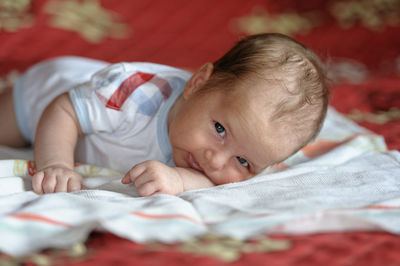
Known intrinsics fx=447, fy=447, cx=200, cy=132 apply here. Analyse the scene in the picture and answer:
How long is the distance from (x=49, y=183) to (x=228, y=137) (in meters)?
0.30

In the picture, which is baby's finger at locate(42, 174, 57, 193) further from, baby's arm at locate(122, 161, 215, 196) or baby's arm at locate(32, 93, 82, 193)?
baby's arm at locate(122, 161, 215, 196)

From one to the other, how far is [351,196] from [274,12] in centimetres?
139

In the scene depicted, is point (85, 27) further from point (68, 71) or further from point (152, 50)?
point (68, 71)

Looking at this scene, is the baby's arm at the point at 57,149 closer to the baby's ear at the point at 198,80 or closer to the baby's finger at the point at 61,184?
the baby's finger at the point at 61,184

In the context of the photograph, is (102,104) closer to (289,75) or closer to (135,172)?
(135,172)

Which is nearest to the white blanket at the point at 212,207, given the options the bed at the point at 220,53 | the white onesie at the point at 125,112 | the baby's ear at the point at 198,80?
the bed at the point at 220,53

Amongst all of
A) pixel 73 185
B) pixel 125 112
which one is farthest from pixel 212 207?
pixel 125 112

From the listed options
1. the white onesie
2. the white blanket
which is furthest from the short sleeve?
the white blanket

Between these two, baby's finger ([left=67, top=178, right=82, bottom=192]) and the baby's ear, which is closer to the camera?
baby's finger ([left=67, top=178, right=82, bottom=192])

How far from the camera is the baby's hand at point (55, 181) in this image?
705 millimetres

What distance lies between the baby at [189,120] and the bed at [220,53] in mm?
68

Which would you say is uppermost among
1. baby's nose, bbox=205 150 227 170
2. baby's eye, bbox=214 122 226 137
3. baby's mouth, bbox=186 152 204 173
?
baby's eye, bbox=214 122 226 137

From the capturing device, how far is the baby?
77cm

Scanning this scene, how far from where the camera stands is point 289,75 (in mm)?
804
